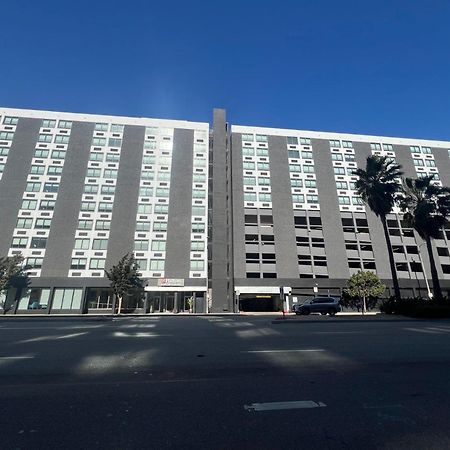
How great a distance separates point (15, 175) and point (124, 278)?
85.9 feet

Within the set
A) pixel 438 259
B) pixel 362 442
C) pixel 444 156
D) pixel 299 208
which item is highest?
pixel 444 156

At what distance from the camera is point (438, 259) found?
4988 cm

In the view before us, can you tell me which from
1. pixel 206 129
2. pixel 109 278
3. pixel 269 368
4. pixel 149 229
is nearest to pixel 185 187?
pixel 149 229

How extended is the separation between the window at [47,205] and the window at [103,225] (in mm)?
7351

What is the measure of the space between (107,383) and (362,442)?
3.93 m

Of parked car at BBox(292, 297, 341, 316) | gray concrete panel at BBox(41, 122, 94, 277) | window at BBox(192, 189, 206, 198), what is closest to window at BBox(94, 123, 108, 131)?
gray concrete panel at BBox(41, 122, 94, 277)

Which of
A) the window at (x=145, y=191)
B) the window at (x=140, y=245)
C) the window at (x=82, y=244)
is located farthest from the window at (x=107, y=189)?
the window at (x=140, y=245)

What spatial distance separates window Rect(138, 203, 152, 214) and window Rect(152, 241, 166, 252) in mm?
5563

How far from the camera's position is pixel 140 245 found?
4409 cm

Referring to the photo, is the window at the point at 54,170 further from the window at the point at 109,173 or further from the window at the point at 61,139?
the window at the point at 109,173

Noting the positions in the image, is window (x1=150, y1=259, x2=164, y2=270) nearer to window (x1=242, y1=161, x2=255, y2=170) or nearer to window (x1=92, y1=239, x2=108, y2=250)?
window (x1=92, y1=239, x2=108, y2=250)

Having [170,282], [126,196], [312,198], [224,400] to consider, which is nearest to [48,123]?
[126,196]

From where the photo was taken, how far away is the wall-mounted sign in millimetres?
42094

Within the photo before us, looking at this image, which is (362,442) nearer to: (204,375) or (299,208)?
(204,375)
